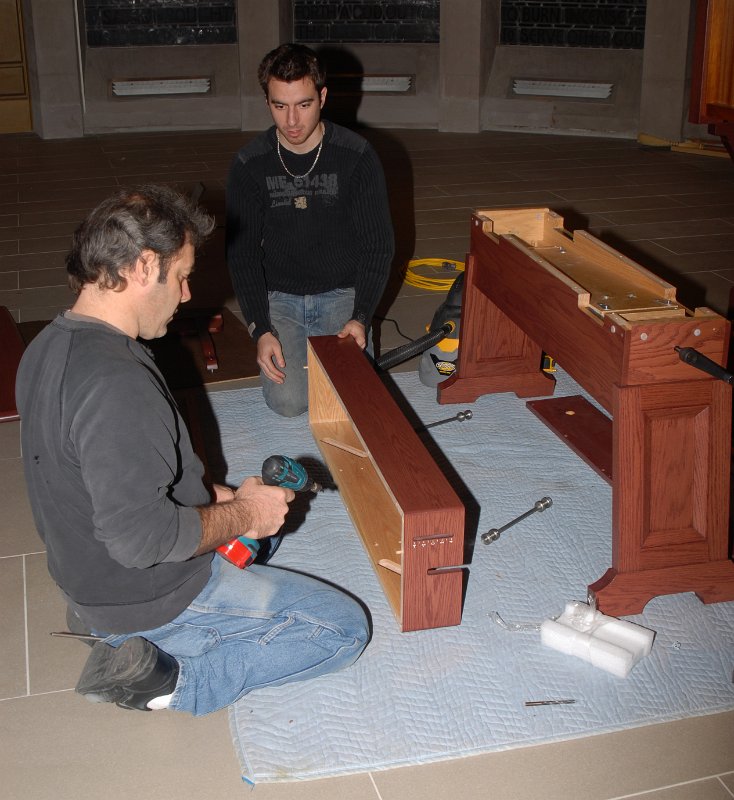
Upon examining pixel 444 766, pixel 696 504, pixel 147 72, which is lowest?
pixel 444 766

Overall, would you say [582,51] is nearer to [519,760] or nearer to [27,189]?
[27,189]

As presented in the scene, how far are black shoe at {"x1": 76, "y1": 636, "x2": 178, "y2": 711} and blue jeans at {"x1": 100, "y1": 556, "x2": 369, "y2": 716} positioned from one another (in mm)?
41

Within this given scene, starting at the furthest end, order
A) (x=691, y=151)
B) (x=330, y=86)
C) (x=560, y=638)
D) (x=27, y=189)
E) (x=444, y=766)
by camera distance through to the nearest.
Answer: (x=330, y=86)
(x=691, y=151)
(x=27, y=189)
(x=560, y=638)
(x=444, y=766)

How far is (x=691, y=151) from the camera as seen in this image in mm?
9250

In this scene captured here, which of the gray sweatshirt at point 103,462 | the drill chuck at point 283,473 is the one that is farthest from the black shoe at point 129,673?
the drill chuck at point 283,473

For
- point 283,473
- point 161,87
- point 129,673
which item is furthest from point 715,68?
point 161,87

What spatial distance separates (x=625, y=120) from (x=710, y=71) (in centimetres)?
697

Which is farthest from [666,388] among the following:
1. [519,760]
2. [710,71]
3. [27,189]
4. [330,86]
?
[330,86]

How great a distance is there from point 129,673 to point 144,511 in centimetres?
52

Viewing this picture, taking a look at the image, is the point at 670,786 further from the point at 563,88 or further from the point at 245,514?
the point at 563,88

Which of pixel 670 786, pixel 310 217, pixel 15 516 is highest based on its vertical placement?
pixel 310 217

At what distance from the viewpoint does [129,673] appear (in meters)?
2.19

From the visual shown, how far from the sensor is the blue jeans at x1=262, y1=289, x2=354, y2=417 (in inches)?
159

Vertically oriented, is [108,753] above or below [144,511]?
below
